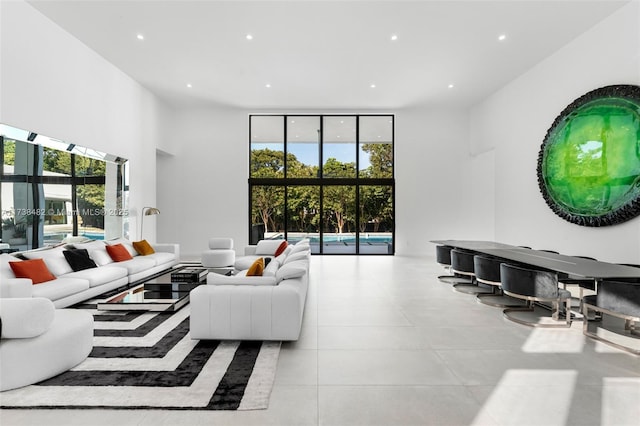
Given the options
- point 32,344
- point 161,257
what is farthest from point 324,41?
point 32,344

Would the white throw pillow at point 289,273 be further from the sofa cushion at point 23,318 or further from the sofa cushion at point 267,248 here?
the sofa cushion at point 267,248

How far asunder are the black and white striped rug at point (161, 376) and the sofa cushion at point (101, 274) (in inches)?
65.2

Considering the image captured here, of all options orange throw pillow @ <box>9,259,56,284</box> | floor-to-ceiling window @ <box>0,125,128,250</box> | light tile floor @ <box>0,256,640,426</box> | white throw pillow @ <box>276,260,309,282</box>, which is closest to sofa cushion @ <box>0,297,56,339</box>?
light tile floor @ <box>0,256,640,426</box>

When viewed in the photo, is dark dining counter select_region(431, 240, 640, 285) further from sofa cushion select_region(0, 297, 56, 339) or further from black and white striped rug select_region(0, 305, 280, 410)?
sofa cushion select_region(0, 297, 56, 339)

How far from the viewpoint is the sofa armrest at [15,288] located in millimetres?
3668

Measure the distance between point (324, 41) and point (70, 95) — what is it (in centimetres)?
488

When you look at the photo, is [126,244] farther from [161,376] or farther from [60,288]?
[161,376]

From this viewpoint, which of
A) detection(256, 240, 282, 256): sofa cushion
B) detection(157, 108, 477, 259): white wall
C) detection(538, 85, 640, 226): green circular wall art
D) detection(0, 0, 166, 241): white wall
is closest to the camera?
detection(0, 0, 166, 241): white wall

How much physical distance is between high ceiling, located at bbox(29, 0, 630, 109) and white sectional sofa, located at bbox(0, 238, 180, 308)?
398 cm

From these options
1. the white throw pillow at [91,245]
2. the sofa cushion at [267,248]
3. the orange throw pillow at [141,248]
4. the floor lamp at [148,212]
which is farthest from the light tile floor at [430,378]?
the floor lamp at [148,212]

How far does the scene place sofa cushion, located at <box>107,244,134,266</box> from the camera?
20.5ft

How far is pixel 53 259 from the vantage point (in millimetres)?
4980

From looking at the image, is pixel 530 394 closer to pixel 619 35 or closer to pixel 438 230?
pixel 619 35

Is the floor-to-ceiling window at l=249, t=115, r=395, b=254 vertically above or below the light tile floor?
above
